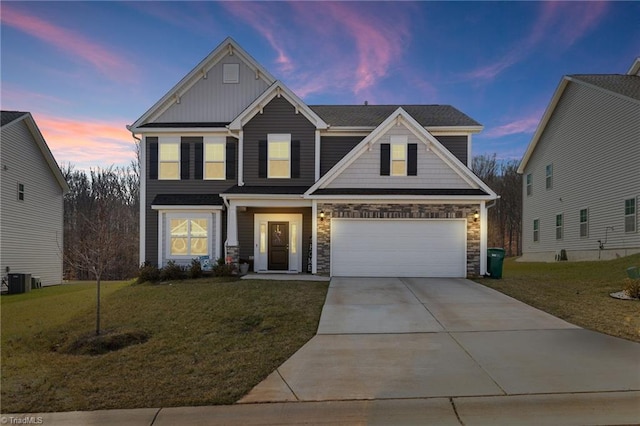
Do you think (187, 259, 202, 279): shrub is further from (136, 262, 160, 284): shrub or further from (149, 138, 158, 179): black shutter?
(149, 138, 158, 179): black shutter

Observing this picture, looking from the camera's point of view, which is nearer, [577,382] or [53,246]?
[577,382]

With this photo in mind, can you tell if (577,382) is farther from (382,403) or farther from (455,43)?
(455,43)

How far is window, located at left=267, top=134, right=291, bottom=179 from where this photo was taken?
16.5 metres

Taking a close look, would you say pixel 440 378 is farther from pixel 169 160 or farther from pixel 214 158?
pixel 169 160

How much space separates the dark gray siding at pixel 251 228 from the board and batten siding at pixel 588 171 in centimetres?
1358

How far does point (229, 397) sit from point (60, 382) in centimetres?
255

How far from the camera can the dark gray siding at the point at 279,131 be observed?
16438 millimetres

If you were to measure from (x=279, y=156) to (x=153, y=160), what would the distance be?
5.28 m

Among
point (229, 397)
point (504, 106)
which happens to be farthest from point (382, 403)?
point (504, 106)

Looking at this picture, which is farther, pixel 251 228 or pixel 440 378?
pixel 251 228

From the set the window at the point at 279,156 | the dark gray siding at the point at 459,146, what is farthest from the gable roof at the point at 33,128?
the dark gray siding at the point at 459,146

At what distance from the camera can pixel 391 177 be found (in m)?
15.2

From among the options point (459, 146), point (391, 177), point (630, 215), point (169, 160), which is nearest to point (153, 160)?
point (169, 160)

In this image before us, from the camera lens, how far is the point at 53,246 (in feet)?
69.6
